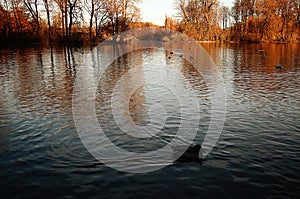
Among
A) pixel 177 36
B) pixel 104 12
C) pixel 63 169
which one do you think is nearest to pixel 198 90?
pixel 63 169

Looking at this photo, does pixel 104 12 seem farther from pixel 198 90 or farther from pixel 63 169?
pixel 63 169

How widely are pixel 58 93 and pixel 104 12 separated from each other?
60993 mm

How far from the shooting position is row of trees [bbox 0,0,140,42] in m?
60.8

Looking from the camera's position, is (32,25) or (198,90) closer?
(198,90)

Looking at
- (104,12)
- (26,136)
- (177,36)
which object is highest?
(104,12)

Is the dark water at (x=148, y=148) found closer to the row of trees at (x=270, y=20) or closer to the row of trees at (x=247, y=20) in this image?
the row of trees at (x=247, y=20)

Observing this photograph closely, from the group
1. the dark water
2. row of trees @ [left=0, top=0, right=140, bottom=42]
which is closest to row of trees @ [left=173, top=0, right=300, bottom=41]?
row of trees @ [left=0, top=0, right=140, bottom=42]

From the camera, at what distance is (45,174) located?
22.5 feet

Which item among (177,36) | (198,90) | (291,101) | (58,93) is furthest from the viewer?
(177,36)

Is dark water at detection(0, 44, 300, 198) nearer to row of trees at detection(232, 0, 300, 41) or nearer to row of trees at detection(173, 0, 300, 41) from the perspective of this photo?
row of trees at detection(173, 0, 300, 41)

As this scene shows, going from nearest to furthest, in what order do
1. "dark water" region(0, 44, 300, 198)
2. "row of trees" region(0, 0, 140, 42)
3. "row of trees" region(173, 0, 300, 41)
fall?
"dark water" region(0, 44, 300, 198) < "row of trees" region(0, 0, 140, 42) < "row of trees" region(173, 0, 300, 41)

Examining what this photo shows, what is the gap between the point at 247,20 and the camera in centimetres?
8581

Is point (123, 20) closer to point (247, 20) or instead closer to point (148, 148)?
point (247, 20)

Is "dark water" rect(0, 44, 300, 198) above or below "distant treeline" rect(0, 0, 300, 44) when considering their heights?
below
